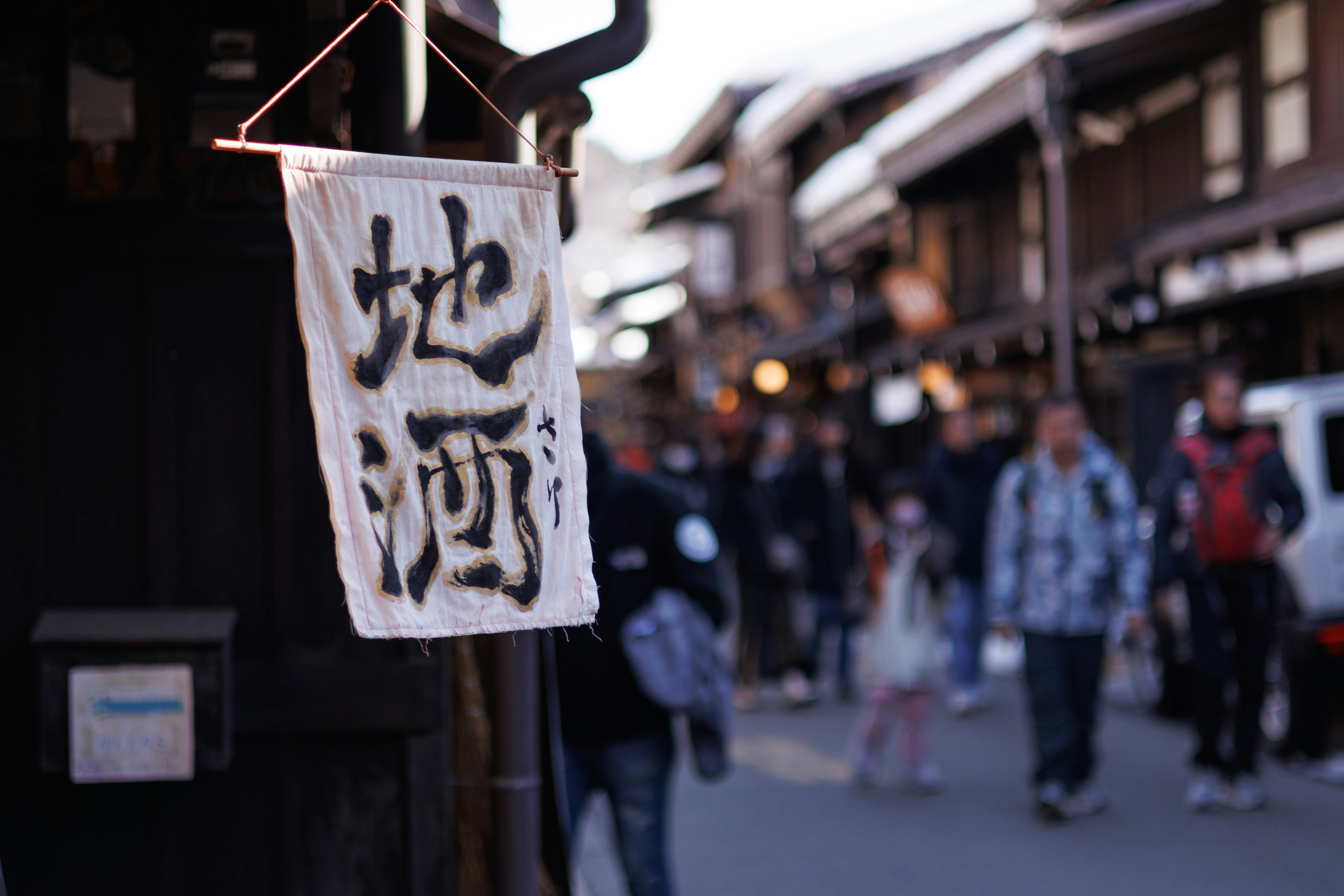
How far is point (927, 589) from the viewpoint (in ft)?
25.8

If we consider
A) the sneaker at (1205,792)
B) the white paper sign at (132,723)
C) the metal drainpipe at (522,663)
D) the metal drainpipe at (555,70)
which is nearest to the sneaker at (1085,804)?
the sneaker at (1205,792)

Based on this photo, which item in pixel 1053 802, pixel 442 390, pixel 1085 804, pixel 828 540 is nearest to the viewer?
pixel 442 390

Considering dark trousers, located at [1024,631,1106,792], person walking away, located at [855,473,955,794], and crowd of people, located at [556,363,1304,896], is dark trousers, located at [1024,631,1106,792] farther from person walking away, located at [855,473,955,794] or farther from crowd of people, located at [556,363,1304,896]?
person walking away, located at [855,473,955,794]

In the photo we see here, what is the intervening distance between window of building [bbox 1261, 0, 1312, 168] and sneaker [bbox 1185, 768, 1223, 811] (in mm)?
7511

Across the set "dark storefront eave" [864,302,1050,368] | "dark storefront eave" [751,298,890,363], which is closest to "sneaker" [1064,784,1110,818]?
"dark storefront eave" [864,302,1050,368]

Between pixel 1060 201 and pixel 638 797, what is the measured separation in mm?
10317

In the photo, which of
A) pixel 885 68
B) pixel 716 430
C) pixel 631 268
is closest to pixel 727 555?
pixel 885 68

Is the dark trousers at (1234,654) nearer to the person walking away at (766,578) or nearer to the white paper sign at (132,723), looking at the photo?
the person walking away at (766,578)

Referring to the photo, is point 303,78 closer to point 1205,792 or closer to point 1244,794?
point 1205,792

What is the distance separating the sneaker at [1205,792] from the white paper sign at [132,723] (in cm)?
521

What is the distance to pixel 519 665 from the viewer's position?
3.90m

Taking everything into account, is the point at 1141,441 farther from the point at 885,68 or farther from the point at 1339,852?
the point at 885,68

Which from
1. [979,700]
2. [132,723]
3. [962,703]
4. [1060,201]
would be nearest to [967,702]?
[962,703]

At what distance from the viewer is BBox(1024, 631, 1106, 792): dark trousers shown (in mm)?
7105
